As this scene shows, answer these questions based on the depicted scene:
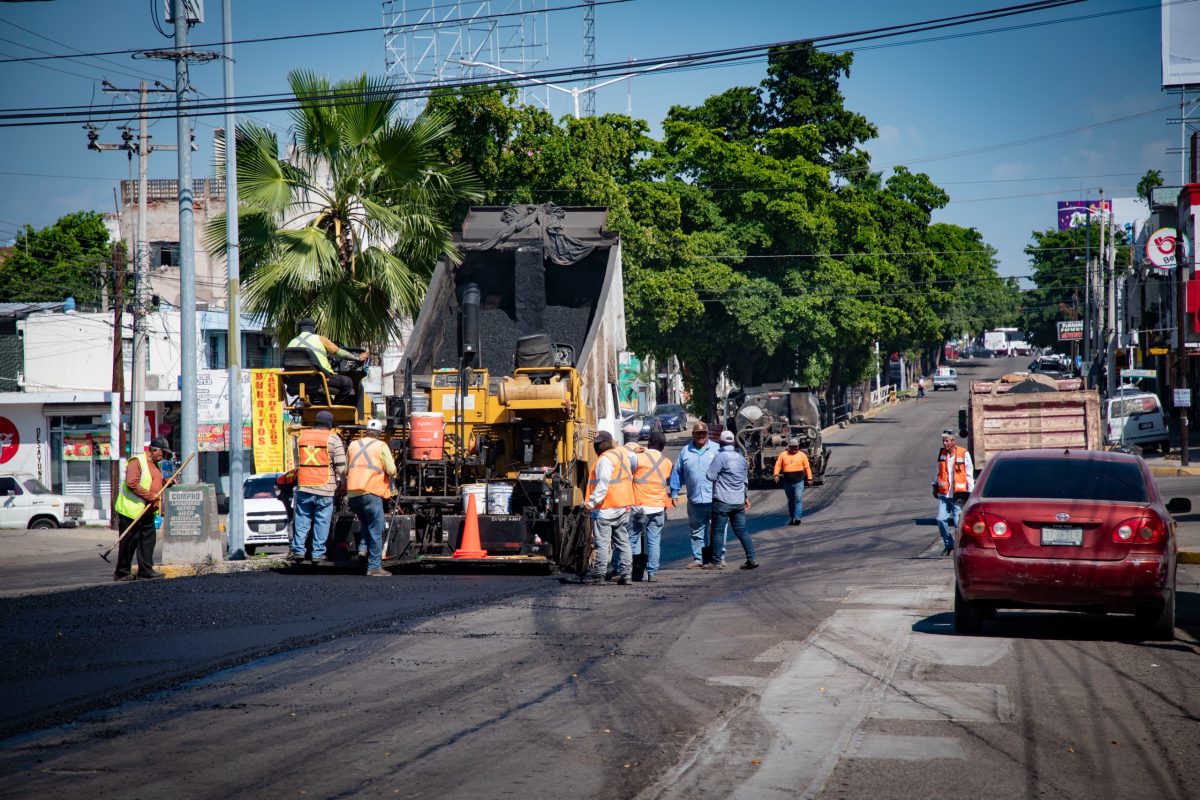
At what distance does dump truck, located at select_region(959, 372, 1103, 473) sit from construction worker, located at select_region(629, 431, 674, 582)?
12.5 metres

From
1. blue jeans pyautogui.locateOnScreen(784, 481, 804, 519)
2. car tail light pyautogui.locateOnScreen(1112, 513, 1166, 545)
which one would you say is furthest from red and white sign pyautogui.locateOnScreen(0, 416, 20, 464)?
car tail light pyautogui.locateOnScreen(1112, 513, 1166, 545)

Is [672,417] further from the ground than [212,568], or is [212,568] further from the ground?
[672,417]

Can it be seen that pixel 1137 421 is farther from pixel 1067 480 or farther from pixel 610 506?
pixel 1067 480

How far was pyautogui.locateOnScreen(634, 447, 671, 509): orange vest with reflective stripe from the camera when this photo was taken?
13586 millimetres

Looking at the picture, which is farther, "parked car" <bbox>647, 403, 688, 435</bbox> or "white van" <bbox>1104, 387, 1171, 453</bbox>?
"parked car" <bbox>647, 403, 688, 435</bbox>

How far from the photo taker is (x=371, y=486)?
13.6 metres

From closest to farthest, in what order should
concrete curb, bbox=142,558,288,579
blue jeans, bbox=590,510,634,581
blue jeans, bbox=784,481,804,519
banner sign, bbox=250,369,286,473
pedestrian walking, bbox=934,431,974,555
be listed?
blue jeans, bbox=590,510,634,581 → concrete curb, bbox=142,558,288,579 → pedestrian walking, bbox=934,431,974,555 → blue jeans, bbox=784,481,804,519 → banner sign, bbox=250,369,286,473

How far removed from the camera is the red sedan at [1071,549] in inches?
348

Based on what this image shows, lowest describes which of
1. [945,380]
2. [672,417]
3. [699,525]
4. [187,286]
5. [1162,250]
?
[699,525]

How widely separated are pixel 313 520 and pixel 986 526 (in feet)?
26.4

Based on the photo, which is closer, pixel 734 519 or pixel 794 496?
pixel 734 519

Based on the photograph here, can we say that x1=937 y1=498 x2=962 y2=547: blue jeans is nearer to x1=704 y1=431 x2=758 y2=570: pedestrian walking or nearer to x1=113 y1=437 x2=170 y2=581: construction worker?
x1=704 y1=431 x2=758 y2=570: pedestrian walking

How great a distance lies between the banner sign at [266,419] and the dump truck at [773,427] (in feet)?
36.2

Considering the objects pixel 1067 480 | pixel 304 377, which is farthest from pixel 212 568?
pixel 1067 480
